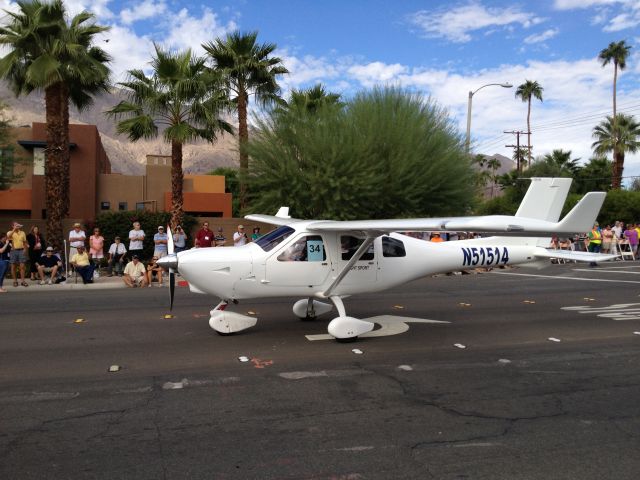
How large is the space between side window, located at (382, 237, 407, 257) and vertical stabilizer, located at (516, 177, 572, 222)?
8.90 ft

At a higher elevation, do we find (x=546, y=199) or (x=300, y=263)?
(x=546, y=199)

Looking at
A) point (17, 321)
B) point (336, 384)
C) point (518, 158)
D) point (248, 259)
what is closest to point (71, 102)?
point (17, 321)

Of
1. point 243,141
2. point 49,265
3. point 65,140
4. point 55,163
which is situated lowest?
point 49,265

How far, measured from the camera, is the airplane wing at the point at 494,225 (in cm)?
764

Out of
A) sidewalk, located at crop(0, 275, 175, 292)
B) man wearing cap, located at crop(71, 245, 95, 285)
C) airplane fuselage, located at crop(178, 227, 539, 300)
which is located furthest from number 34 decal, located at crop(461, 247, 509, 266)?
man wearing cap, located at crop(71, 245, 95, 285)

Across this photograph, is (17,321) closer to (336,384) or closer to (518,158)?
(336,384)

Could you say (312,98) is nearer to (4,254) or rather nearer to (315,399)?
(4,254)

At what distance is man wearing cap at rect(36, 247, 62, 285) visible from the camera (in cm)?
1709

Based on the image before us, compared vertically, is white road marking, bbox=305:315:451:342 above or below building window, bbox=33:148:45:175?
below

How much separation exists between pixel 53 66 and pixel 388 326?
16.7 m

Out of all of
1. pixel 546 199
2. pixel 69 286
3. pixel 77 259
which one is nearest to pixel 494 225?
pixel 546 199

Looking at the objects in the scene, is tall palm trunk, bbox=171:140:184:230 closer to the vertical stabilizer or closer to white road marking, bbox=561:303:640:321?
the vertical stabilizer

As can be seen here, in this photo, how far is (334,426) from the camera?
17.2 ft

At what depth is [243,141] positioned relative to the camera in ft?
88.2
